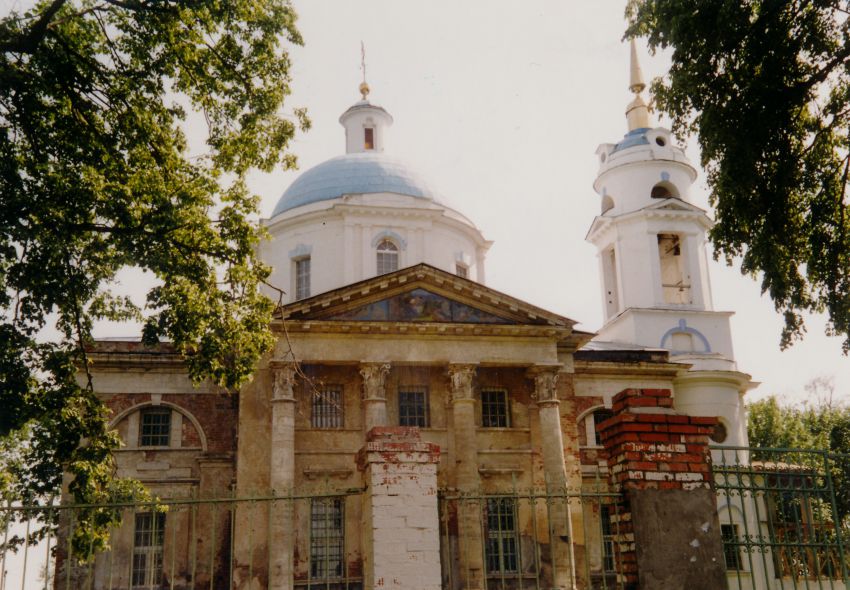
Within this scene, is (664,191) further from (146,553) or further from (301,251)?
(146,553)

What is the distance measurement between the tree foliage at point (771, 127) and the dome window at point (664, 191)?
1622 centimetres

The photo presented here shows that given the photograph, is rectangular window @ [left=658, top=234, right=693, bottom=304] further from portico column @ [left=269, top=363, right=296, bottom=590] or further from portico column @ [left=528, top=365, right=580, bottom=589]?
portico column @ [left=269, top=363, right=296, bottom=590]

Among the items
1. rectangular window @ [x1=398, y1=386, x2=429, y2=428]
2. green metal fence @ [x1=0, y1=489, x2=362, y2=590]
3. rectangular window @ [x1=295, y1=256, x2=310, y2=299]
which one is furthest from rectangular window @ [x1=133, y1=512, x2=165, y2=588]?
rectangular window @ [x1=295, y1=256, x2=310, y2=299]

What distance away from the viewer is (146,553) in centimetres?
2103

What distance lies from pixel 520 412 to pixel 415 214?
8109 millimetres

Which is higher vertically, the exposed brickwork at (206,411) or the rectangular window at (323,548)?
the exposed brickwork at (206,411)

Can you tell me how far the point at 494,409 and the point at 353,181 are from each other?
986cm

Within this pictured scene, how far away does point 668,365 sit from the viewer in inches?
991

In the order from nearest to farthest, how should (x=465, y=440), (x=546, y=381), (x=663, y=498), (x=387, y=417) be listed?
(x=663, y=498) → (x=465, y=440) → (x=387, y=417) → (x=546, y=381)

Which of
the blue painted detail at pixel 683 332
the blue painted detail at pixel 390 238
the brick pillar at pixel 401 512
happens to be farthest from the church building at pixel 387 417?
the brick pillar at pixel 401 512

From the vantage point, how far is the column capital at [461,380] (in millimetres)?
21484

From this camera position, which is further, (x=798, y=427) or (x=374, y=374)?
(x=798, y=427)

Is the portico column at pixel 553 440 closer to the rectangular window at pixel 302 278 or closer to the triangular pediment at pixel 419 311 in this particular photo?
the triangular pediment at pixel 419 311

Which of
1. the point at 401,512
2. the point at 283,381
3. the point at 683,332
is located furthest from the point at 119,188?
the point at 683,332
